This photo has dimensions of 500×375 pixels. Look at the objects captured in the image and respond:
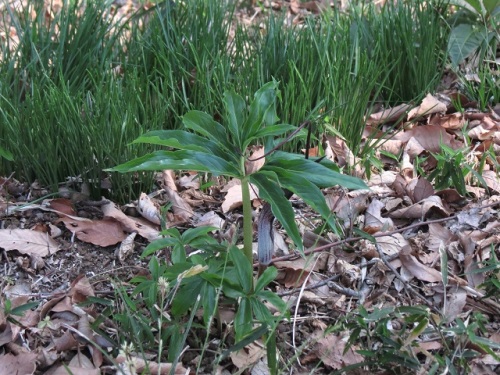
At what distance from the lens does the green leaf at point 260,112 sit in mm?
1712

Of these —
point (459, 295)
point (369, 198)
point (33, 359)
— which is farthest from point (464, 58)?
point (33, 359)

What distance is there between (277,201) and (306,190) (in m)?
0.07

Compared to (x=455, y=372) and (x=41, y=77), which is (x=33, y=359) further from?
(x=41, y=77)

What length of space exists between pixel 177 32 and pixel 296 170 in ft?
5.70

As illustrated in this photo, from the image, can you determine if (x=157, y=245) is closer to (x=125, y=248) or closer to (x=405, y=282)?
(x=125, y=248)

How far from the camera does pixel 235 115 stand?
176 centimetres

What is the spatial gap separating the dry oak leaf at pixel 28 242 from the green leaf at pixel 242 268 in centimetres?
84

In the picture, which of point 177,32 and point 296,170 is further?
point 177,32

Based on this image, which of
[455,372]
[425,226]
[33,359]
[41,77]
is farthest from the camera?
[41,77]

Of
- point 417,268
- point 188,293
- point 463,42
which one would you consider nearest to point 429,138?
point 463,42

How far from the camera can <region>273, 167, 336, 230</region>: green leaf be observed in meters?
1.58

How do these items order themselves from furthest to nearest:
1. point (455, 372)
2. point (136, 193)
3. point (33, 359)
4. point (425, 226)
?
point (136, 193) → point (425, 226) → point (33, 359) → point (455, 372)

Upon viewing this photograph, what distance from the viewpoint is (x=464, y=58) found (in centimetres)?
319

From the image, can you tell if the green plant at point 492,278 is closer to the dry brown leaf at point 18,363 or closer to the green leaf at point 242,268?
the green leaf at point 242,268
